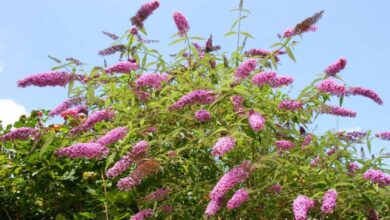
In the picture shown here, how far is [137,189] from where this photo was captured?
3.97 metres

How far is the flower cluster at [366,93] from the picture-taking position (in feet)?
12.3

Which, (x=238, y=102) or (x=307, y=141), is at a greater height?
(x=238, y=102)

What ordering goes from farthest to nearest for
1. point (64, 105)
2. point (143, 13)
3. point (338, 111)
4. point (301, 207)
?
point (143, 13), point (64, 105), point (338, 111), point (301, 207)

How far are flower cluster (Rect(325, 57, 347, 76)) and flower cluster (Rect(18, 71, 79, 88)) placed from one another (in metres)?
1.50

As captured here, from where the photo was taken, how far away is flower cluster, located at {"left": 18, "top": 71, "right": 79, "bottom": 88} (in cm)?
358

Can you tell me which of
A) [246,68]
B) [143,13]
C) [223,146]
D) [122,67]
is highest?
[143,13]

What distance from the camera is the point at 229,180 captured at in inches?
124

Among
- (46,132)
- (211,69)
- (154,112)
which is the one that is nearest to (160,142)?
(154,112)

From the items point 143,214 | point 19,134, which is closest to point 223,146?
point 143,214

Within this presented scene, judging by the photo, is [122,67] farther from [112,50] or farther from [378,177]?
[378,177]

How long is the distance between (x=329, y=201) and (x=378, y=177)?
0.39 metres

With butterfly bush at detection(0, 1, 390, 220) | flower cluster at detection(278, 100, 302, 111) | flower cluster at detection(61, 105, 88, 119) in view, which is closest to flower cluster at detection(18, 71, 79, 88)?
butterfly bush at detection(0, 1, 390, 220)

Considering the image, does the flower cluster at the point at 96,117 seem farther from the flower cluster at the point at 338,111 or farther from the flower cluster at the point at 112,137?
the flower cluster at the point at 338,111

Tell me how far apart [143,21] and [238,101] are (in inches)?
45.5
